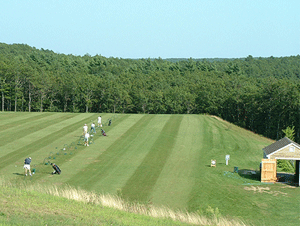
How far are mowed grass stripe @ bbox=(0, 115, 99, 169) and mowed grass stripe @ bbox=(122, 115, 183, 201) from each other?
13219 millimetres

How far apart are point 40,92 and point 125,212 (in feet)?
293

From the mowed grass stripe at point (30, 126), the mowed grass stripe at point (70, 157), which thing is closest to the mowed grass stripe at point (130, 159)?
the mowed grass stripe at point (70, 157)

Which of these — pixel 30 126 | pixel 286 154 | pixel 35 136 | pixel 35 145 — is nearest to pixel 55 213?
pixel 286 154

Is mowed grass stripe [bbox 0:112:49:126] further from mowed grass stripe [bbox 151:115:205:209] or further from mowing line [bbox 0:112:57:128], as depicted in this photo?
mowed grass stripe [bbox 151:115:205:209]

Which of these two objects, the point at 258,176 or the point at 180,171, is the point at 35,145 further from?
the point at 258,176

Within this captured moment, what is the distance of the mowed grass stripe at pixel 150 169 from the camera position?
2865cm

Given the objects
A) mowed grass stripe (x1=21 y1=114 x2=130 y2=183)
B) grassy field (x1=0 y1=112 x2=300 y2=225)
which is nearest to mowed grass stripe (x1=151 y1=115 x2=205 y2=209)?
grassy field (x1=0 y1=112 x2=300 y2=225)

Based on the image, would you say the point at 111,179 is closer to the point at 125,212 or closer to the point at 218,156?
the point at 125,212

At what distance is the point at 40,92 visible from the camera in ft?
341

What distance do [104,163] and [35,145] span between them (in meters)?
11.3

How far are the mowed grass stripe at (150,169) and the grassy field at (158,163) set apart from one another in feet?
0.26

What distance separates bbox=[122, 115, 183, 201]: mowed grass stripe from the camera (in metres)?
28.6

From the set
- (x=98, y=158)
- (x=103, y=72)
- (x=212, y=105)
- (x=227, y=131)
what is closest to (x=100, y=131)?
(x=98, y=158)

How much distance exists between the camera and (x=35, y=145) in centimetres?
4341
